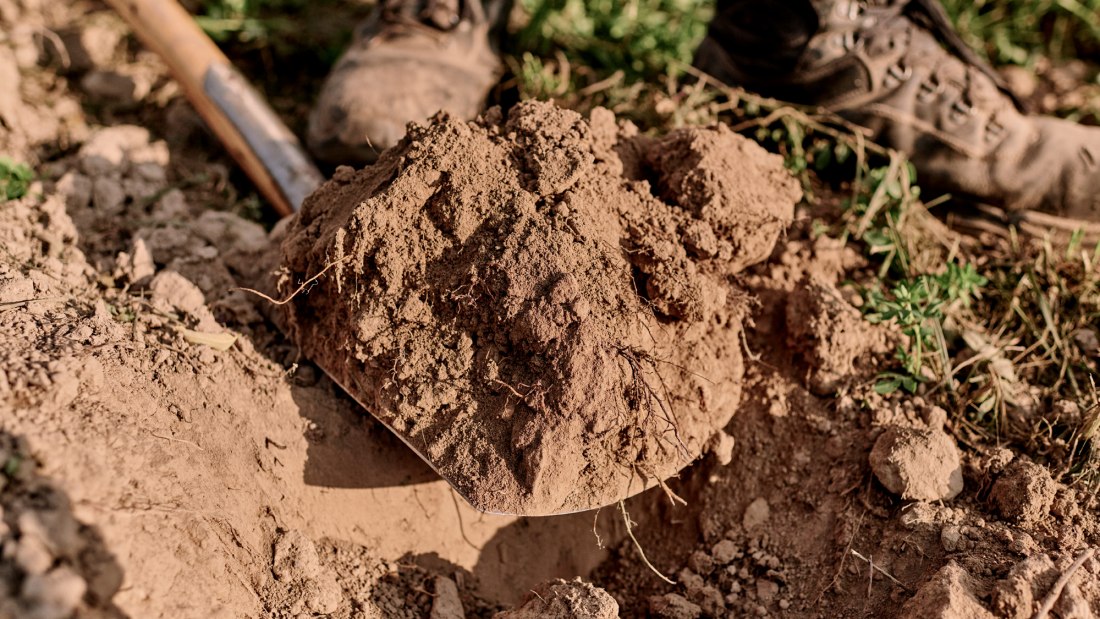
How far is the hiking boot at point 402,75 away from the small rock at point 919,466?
151 centimetres

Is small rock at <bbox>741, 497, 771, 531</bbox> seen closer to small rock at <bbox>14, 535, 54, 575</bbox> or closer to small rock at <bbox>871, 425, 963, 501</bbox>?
small rock at <bbox>871, 425, 963, 501</bbox>

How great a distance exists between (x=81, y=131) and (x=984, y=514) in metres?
2.87

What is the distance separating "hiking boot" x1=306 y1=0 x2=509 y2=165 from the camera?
2467 mm

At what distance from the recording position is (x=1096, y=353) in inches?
83.0

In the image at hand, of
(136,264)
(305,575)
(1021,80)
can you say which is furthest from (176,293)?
(1021,80)

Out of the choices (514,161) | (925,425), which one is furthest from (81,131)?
(925,425)

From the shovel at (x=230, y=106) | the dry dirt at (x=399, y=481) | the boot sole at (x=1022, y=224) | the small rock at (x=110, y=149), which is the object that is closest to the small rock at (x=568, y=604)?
the dry dirt at (x=399, y=481)

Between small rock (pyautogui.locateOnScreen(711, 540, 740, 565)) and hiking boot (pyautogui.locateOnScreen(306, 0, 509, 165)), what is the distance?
142cm

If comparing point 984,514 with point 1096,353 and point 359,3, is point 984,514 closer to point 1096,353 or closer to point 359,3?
point 1096,353

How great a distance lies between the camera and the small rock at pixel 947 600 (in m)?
1.50


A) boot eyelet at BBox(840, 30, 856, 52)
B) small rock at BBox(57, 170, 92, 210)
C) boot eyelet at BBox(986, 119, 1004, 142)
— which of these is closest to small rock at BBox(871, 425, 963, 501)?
boot eyelet at BBox(986, 119, 1004, 142)

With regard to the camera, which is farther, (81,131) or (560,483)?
(81,131)

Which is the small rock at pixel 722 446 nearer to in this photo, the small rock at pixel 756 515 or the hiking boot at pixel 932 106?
the small rock at pixel 756 515

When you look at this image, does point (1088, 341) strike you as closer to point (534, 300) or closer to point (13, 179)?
point (534, 300)
